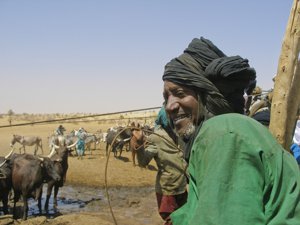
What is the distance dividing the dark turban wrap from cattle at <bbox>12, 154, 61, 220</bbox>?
11.2m

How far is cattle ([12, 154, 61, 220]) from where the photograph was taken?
41.2ft

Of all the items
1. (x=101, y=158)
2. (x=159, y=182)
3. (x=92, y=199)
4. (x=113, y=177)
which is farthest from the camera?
(x=101, y=158)

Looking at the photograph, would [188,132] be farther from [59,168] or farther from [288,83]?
[59,168]

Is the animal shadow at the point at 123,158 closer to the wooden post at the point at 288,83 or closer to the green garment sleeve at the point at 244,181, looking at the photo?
the wooden post at the point at 288,83

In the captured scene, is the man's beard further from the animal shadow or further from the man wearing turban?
the animal shadow

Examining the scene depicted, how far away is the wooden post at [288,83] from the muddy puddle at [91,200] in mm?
11167

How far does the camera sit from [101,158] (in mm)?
26125

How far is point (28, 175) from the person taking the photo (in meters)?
12.6

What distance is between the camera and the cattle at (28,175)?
12569 millimetres

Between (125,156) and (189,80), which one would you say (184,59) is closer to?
(189,80)

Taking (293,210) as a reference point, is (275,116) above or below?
above

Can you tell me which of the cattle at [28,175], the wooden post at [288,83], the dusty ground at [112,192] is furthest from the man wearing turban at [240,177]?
the cattle at [28,175]

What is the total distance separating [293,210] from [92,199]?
1477 cm

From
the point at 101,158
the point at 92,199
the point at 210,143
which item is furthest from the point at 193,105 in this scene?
the point at 101,158
